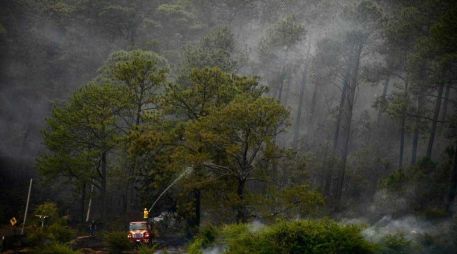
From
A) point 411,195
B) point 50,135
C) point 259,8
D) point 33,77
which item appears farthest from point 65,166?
point 259,8

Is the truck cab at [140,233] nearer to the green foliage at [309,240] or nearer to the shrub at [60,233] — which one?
the shrub at [60,233]

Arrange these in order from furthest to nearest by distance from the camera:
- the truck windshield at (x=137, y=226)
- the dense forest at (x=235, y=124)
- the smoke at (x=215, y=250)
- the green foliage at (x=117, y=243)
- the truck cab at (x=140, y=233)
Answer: the truck windshield at (x=137, y=226) → the dense forest at (x=235, y=124) → the truck cab at (x=140, y=233) → the green foliage at (x=117, y=243) → the smoke at (x=215, y=250)

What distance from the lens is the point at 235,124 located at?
25.3m

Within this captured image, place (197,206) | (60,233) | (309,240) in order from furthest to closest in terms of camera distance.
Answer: (197,206)
(60,233)
(309,240)

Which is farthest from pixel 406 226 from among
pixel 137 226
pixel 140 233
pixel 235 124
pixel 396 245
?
pixel 137 226

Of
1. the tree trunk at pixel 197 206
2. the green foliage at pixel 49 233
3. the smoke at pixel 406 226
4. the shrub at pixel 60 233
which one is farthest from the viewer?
the tree trunk at pixel 197 206

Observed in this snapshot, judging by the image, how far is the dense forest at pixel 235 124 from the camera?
993 inches

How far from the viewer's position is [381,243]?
1558cm

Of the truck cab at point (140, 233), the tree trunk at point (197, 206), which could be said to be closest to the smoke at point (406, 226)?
the tree trunk at point (197, 206)

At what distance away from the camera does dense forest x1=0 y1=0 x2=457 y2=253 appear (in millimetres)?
25219

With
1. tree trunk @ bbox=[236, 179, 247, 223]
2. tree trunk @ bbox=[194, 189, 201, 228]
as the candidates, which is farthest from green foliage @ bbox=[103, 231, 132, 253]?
tree trunk @ bbox=[194, 189, 201, 228]

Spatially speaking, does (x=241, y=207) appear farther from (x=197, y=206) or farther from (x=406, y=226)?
(x=406, y=226)

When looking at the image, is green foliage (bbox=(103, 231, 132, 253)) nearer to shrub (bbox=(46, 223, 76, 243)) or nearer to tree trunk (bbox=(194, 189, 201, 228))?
shrub (bbox=(46, 223, 76, 243))

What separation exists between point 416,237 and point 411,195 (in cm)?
1032
